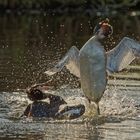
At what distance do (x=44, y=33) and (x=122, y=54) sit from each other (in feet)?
65.2

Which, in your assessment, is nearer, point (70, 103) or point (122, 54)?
→ point (122, 54)

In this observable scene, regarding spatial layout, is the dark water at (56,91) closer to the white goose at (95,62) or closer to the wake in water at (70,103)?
the wake in water at (70,103)

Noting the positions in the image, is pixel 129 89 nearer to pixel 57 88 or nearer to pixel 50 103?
pixel 57 88

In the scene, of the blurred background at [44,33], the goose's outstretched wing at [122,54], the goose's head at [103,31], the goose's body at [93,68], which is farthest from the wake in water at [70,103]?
the goose's head at [103,31]

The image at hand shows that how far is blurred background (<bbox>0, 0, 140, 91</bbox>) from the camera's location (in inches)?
810

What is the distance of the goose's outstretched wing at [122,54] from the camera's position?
623 inches

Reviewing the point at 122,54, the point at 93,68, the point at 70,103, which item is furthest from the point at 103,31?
the point at 70,103

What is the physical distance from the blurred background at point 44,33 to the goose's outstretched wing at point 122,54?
→ 2.96 metres

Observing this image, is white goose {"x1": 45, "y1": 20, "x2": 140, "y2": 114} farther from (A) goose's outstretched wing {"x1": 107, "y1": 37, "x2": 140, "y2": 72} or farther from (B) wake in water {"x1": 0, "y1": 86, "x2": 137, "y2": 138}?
(B) wake in water {"x1": 0, "y1": 86, "x2": 137, "y2": 138}

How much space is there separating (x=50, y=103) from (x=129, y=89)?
2911mm

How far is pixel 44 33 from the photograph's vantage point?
35.7m

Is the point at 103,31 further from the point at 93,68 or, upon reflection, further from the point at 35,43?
the point at 35,43

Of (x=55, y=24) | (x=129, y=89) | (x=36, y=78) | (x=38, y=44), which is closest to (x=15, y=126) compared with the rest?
(x=129, y=89)

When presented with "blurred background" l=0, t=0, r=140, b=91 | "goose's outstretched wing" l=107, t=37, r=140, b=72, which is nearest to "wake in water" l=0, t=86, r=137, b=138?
"goose's outstretched wing" l=107, t=37, r=140, b=72
